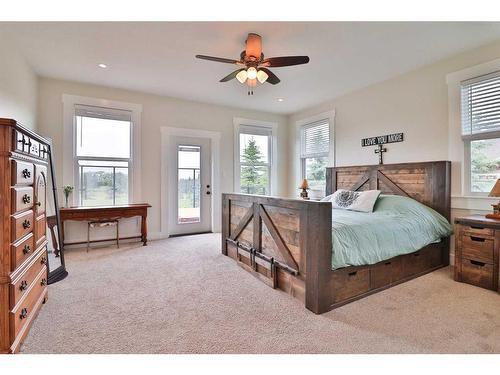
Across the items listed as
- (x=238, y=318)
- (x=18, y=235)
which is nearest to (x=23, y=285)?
(x=18, y=235)

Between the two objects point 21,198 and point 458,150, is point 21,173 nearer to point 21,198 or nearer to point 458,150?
point 21,198

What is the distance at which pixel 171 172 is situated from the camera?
16.0 feet

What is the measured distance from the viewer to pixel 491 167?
118 inches

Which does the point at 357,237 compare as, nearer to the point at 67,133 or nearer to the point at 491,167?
the point at 491,167

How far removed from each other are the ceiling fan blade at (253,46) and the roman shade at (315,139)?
2.88 metres

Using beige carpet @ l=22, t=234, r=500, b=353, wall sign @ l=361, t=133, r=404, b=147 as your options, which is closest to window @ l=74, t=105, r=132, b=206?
beige carpet @ l=22, t=234, r=500, b=353

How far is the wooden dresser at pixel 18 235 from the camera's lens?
5.06ft

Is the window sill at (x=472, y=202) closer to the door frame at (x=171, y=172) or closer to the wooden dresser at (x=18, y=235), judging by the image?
the door frame at (x=171, y=172)

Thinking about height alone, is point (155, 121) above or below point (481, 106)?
above

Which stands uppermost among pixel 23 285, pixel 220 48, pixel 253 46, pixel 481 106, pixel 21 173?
pixel 220 48

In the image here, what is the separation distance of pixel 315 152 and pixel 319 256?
3.68m

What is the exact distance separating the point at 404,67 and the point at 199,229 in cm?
448

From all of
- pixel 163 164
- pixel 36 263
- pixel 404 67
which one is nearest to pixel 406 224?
pixel 404 67

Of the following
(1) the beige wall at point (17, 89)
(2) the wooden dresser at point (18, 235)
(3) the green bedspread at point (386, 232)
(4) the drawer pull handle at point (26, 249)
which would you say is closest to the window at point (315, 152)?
(3) the green bedspread at point (386, 232)
